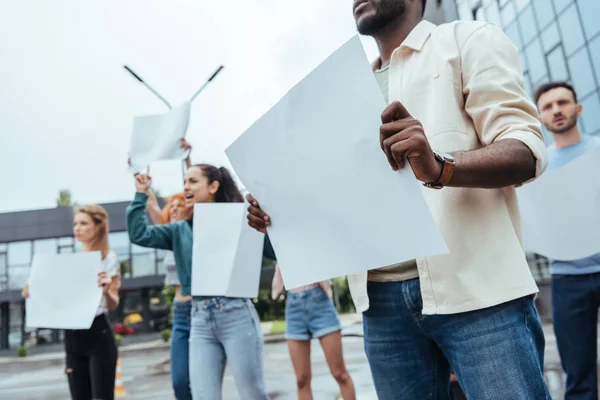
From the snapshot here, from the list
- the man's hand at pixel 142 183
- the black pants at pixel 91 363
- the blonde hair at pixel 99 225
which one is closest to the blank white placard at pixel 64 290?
the black pants at pixel 91 363

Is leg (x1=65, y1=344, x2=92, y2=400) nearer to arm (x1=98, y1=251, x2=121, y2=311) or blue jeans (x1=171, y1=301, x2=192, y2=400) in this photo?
Result: arm (x1=98, y1=251, x2=121, y2=311)

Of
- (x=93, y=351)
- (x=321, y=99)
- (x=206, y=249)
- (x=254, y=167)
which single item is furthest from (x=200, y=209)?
(x=321, y=99)

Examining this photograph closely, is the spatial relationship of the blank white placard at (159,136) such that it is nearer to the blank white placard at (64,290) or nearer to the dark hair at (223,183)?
the dark hair at (223,183)

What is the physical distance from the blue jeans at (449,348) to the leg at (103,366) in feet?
8.49

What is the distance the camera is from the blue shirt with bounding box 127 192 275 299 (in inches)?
133

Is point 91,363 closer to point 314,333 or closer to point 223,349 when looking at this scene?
point 223,349

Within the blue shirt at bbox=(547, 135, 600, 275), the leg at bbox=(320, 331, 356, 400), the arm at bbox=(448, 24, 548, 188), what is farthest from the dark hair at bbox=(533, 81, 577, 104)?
the leg at bbox=(320, 331, 356, 400)

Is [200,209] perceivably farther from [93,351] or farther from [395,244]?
[395,244]

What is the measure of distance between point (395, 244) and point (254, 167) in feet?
1.51

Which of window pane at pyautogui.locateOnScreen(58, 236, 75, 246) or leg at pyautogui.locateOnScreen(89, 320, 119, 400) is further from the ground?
window pane at pyautogui.locateOnScreen(58, 236, 75, 246)

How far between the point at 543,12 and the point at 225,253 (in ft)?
48.9

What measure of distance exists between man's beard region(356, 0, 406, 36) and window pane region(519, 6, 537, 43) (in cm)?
1559

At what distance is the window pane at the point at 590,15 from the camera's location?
1252cm

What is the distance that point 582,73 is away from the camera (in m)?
13.3
